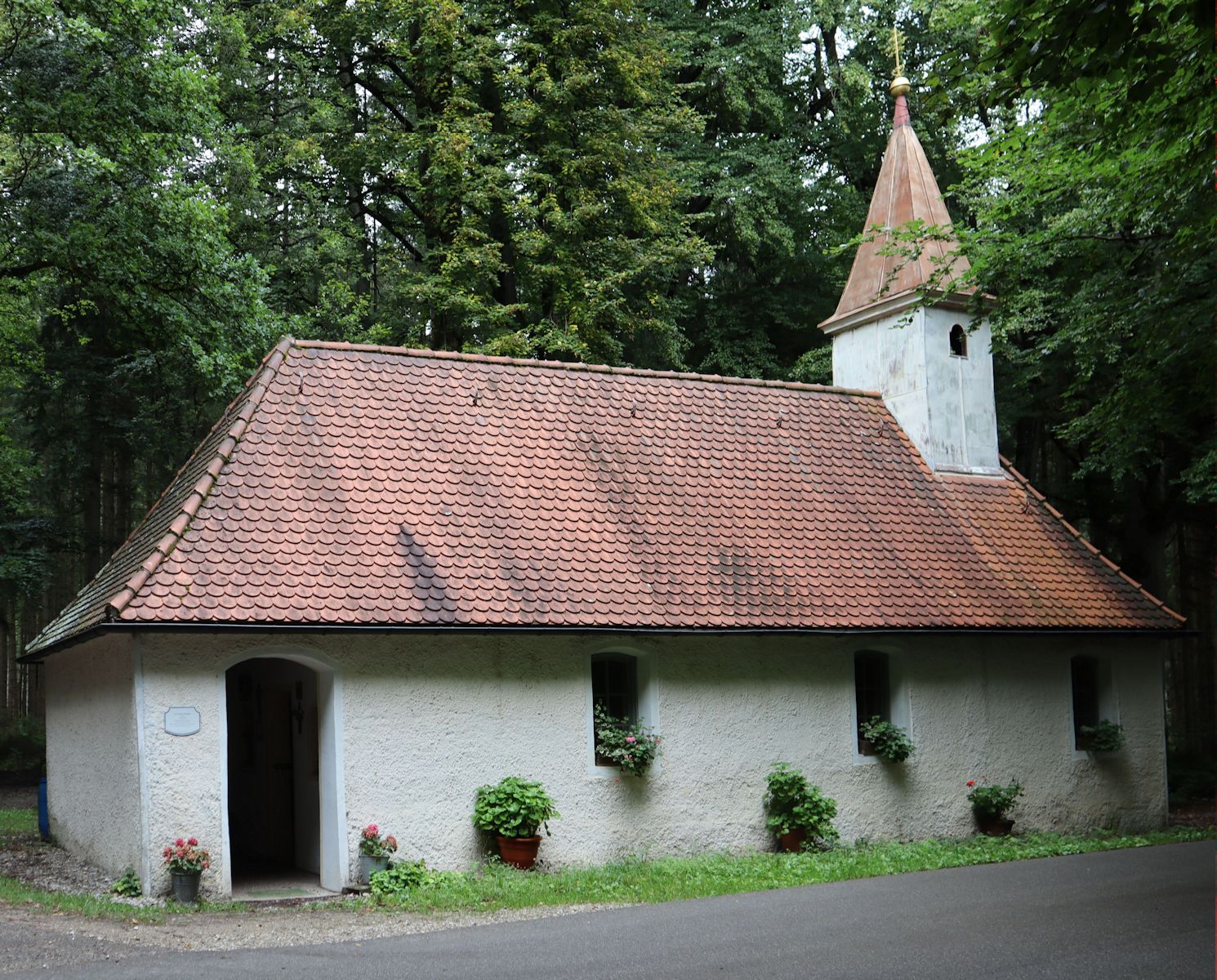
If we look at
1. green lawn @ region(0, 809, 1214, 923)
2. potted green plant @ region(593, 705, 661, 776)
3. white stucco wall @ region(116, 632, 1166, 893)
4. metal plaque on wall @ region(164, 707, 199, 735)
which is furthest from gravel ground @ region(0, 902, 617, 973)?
potted green plant @ region(593, 705, 661, 776)

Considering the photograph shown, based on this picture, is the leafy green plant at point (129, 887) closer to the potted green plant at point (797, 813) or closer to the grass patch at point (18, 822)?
the grass patch at point (18, 822)

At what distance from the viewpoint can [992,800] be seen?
16.6 meters

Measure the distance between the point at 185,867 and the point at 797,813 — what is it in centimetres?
701

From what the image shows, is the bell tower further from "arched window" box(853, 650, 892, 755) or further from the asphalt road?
the asphalt road

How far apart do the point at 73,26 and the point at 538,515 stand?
879 cm

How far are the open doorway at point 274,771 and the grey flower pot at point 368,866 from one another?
1.61 metres

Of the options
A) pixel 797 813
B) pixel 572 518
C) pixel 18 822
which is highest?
pixel 572 518

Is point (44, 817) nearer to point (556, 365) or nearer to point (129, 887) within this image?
point (129, 887)

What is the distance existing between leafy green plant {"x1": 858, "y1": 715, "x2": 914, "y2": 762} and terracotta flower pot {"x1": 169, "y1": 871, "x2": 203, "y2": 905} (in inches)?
333

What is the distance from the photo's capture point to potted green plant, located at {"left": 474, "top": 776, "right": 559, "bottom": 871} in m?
13.2

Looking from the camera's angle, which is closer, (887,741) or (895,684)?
(887,741)

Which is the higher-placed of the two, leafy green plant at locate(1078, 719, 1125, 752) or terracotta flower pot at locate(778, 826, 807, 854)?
leafy green plant at locate(1078, 719, 1125, 752)

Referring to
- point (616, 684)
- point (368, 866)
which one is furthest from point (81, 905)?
point (616, 684)

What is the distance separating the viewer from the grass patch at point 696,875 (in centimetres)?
1168
